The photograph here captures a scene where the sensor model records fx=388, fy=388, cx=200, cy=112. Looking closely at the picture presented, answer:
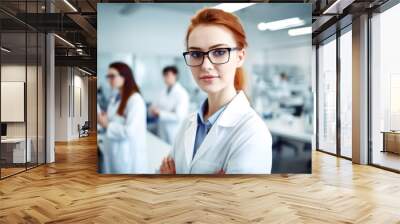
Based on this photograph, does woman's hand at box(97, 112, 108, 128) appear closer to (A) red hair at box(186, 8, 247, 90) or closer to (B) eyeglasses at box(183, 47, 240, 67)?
(B) eyeglasses at box(183, 47, 240, 67)

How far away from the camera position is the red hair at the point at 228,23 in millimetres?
5875

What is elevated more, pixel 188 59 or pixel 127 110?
pixel 188 59

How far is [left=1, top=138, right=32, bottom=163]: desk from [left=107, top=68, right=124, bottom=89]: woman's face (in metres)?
1.98

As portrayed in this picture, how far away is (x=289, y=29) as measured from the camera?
19.8 feet

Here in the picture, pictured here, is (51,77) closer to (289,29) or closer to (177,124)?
(177,124)

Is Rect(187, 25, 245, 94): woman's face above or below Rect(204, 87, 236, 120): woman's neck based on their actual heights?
above

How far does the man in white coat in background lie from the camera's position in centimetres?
597

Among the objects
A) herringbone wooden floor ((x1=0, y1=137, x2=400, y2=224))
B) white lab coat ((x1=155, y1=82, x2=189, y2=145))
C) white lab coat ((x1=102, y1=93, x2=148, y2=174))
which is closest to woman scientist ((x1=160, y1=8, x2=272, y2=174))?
white lab coat ((x1=155, y1=82, x2=189, y2=145))

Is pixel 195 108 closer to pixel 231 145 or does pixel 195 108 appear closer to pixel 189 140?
pixel 189 140

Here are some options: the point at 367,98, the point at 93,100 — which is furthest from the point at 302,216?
the point at 93,100

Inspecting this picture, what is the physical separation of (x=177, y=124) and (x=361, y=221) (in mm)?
3045

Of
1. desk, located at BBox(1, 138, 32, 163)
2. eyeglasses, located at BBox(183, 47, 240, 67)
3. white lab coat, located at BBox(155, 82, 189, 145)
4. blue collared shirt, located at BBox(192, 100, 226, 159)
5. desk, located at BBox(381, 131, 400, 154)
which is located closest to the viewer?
eyeglasses, located at BBox(183, 47, 240, 67)

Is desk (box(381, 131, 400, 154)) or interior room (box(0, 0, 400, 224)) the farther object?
desk (box(381, 131, 400, 154))

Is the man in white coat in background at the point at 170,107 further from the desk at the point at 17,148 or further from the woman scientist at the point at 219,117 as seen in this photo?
the desk at the point at 17,148
